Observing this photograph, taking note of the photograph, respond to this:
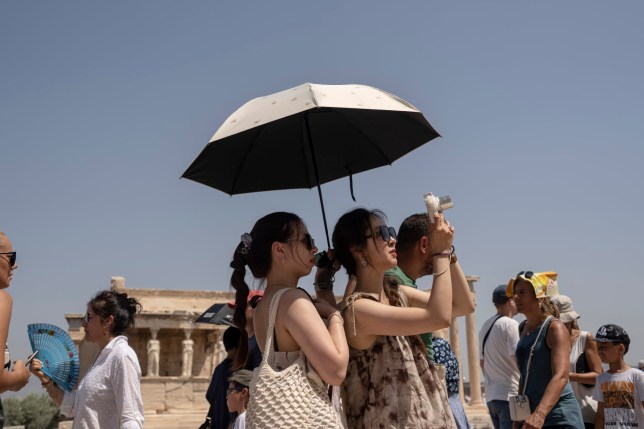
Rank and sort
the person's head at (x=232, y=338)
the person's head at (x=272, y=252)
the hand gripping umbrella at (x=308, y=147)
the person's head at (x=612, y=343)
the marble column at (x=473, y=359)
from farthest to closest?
1. the marble column at (x=473, y=359)
2. the person's head at (x=612, y=343)
3. the person's head at (x=232, y=338)
4. the hand gripping umbrella at (x=308, y=147)
5. the person's head at (x=272, y=252)

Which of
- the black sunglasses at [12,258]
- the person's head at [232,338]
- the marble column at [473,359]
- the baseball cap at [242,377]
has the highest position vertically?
the black sunglasses at [12,258]

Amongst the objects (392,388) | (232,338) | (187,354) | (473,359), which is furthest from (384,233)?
(473,359)

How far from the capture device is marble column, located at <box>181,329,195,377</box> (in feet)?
129

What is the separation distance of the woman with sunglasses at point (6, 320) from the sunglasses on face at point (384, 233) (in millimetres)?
2022

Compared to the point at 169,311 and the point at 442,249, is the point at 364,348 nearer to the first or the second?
the point at 442,249

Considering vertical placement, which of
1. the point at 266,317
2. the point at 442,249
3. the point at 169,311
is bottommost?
the point at 169,311

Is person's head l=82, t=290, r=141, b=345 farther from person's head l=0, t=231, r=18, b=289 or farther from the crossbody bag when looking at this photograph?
the crossbody bag

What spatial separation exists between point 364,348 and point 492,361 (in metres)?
4.15

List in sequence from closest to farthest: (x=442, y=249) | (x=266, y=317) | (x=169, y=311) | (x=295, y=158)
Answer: (x=266, y=317) → (x=442, y=249) → (x=295, y=158) → (x=169, y=311)

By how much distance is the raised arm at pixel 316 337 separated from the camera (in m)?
3.26

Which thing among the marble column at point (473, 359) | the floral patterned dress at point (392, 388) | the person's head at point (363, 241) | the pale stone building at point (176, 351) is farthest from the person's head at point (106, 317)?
A: the marble column at point (473, 359)

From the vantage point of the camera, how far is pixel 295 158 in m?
4.75

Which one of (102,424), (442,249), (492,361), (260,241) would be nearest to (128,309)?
(102,424)

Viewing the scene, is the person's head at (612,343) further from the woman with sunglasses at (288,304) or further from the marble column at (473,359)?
the marble column at (473,359)
